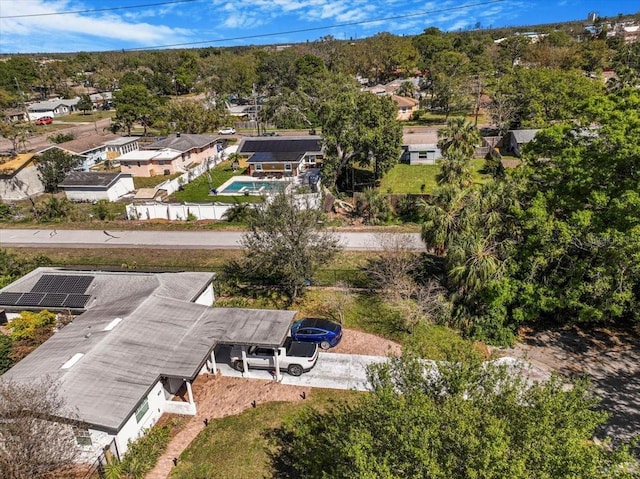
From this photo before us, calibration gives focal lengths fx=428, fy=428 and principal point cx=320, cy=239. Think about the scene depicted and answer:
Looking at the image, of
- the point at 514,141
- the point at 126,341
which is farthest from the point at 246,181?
the point at 514,141

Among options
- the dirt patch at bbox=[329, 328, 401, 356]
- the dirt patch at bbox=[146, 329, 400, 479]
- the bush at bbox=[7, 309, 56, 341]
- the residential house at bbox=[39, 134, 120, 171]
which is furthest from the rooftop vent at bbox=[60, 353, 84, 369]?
the residential house at bbox=[39, 134, 120, 171]

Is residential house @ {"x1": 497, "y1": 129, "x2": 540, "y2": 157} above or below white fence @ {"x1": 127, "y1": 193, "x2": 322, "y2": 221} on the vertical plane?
above

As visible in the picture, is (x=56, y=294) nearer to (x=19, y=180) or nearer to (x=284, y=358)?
(x=284, y=358)

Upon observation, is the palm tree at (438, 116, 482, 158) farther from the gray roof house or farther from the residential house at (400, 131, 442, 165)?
the gray roof house

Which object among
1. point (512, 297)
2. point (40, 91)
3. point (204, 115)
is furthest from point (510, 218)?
point (40, 91)

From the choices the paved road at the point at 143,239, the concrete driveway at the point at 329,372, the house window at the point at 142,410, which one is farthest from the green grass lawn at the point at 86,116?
the house window at the point at 142,410

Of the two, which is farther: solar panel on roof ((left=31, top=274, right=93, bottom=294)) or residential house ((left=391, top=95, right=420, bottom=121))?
residential house ((left=391, top=95, right=420, bottom=121))

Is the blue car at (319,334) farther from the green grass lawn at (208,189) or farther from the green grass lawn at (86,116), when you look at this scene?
the green grass lawn at (86,116)
